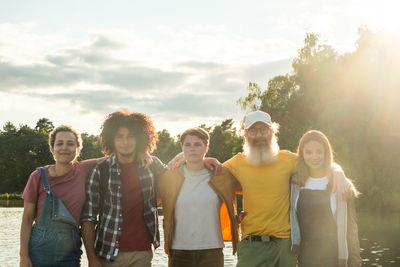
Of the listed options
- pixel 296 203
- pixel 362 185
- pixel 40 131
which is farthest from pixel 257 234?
pixel 40 131

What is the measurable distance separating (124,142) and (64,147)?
1.82ft

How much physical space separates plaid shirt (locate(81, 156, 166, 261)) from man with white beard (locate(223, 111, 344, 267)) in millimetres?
899

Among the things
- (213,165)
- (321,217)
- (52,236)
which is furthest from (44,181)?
(321,217)

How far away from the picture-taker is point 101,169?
4895 mm

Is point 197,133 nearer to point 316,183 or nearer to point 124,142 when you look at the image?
point 124,142

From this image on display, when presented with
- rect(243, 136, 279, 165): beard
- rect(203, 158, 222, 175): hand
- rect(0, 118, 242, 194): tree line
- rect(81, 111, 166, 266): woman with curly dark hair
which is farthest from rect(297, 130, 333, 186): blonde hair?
rect(0, 118, 242, 194): tree line

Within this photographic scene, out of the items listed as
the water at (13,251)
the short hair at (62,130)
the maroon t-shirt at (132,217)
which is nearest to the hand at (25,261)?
the maroon t-shirt at (132,217)

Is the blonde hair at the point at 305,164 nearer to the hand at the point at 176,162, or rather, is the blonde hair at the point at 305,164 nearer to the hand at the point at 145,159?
the hand at the point at 176,162

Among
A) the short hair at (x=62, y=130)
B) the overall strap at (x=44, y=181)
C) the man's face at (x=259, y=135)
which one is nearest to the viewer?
the overall strap at (x=44, y=181)

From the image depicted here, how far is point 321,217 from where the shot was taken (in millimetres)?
4863

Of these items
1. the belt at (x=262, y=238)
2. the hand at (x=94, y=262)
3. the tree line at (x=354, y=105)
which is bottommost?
the hand at (x=94, y=262)

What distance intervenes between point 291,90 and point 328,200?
2678 cm

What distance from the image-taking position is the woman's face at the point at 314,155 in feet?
16.4

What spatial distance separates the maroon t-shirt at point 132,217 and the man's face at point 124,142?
0.17 metres
